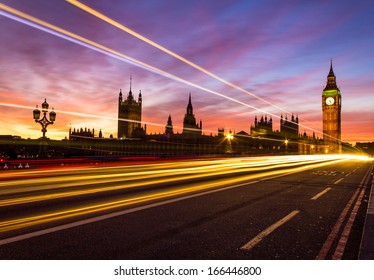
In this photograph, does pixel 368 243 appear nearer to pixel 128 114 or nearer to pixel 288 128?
pixel 128 114

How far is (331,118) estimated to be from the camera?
178 m

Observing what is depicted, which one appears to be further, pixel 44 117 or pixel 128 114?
pixel 128 114

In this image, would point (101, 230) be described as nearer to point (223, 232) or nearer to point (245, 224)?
point (223, 232)

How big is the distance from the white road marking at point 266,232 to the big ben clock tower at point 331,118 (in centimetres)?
18553

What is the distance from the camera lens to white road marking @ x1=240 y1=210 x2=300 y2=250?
15.6ft

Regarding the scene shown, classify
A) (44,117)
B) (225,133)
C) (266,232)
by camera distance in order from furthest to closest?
(225,133) → (44,117) → (266,232)

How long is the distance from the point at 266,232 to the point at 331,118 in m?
195

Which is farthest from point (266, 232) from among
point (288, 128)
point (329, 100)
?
point (329, 100)

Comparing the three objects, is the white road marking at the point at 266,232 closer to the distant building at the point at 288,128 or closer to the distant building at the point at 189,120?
the distant building at the point at 189,120

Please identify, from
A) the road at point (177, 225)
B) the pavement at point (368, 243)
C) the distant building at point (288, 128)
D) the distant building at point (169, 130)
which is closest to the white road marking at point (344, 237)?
the road at point (177, 225)

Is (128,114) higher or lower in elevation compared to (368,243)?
higher

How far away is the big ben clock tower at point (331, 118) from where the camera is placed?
175m
